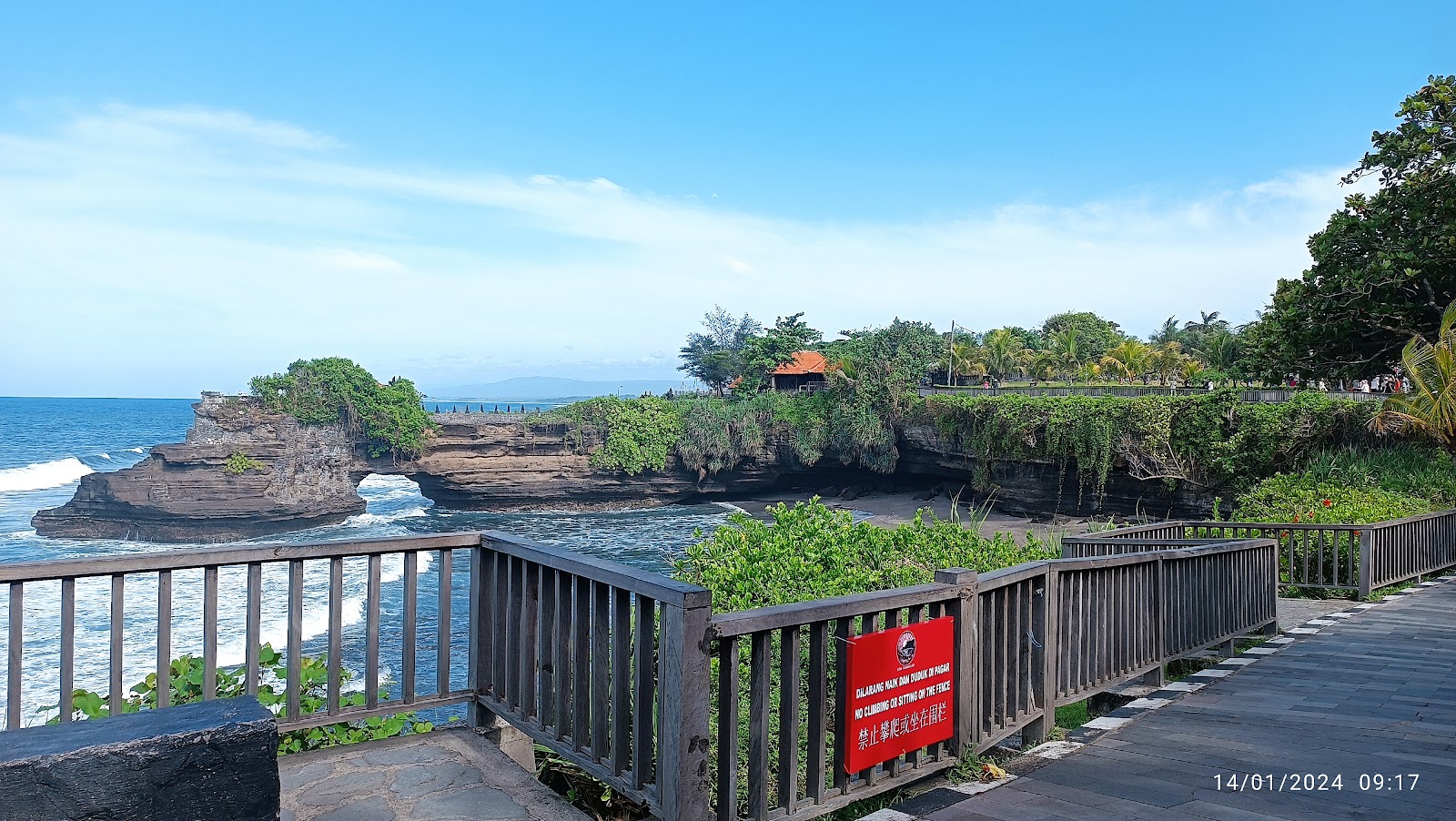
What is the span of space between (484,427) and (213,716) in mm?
44273

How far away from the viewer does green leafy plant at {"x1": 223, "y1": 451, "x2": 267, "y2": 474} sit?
44.3m

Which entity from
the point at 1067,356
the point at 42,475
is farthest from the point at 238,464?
the point at 1067,356

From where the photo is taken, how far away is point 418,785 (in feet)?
11.3

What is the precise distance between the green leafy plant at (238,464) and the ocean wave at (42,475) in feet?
92.1

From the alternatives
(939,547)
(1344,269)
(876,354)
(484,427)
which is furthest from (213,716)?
(484,427)

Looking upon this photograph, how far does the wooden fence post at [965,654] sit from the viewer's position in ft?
12.0

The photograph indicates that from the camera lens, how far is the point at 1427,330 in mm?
19172

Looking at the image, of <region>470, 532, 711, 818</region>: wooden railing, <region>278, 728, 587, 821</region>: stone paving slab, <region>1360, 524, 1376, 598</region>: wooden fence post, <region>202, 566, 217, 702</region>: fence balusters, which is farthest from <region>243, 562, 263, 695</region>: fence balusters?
<region>1360, 524, 1376, 598</region>: wooden fence post

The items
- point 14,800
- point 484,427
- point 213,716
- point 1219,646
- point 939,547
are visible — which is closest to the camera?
point 14,800

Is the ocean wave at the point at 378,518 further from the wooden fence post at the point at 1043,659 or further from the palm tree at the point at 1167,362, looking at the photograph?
the wooden fence post at the point at 1043,659

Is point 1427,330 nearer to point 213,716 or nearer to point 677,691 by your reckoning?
point 677,691

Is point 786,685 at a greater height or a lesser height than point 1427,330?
lesser

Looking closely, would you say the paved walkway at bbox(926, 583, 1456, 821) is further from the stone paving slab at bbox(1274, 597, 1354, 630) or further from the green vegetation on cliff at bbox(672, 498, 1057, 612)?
the stone paving slab at bbox(1274, 597, 1354, 630)
